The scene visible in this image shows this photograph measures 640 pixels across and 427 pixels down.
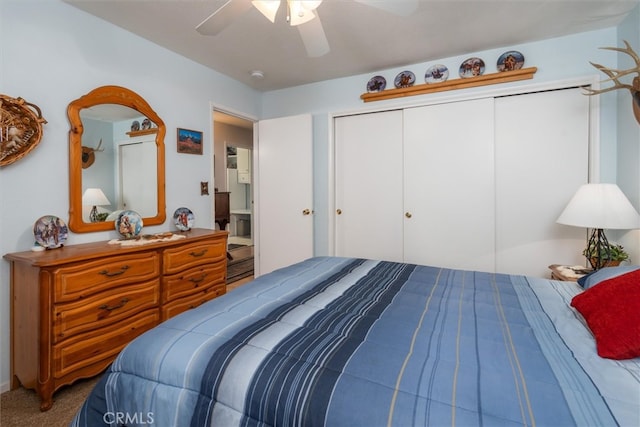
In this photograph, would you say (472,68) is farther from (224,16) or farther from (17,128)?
(17,128)

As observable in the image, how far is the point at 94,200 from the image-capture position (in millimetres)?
2141

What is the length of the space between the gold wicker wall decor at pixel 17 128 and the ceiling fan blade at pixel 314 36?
5.45 feet

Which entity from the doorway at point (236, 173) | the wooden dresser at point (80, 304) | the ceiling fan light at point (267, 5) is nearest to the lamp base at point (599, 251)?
the ceiling fan light at point (267, 5)

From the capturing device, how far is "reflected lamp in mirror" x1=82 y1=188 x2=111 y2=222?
209 cm

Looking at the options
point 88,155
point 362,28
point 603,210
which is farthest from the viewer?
point 362,28

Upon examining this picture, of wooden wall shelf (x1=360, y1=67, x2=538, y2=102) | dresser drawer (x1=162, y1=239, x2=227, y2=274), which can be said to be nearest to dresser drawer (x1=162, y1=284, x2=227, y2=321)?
dresser drawer (x1=162, y1=239, x2=227, y2=274)

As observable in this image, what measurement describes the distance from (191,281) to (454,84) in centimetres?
290

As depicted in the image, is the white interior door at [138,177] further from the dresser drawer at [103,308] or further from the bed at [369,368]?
the bed at [369,368]

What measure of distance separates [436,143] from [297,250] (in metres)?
1.88

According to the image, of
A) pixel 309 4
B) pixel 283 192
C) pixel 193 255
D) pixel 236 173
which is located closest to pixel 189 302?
pixel 193 255

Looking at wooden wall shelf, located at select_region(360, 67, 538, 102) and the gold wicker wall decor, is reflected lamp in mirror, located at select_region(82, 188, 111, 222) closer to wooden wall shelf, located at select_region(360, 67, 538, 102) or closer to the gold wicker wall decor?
the gold wicker wall decor

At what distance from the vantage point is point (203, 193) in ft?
9.87

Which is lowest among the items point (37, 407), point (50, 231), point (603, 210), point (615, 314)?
point (37, 407)

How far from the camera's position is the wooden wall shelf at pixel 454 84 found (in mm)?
2570
